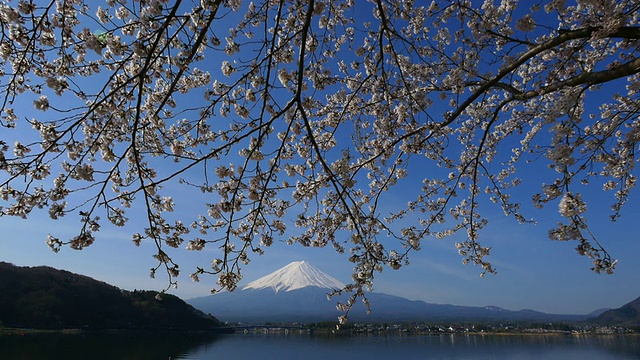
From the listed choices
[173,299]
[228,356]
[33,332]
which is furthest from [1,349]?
[173,299]

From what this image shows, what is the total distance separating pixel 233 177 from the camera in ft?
10.2

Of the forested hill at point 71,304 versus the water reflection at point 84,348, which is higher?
the forested hill at point 71,304

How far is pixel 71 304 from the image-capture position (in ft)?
165

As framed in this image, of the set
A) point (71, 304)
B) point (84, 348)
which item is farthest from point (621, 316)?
point (71, 304)

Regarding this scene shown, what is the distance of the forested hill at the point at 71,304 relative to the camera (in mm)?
46875

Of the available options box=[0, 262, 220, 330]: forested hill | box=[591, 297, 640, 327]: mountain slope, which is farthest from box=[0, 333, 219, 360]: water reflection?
box=[591, 297, 640, 327]: mountain slope

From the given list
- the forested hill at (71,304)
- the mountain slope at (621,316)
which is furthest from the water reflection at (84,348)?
the mountain slope at (621,316)

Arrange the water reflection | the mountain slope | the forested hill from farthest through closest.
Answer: the mountain slope < the forested hill < the water reflection

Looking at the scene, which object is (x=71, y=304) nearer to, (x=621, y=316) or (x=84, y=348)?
(x=84, y=348)

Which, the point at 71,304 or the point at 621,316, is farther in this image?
the point at 621,316

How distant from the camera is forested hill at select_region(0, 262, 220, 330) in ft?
154

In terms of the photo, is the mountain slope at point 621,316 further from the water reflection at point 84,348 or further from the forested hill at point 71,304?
the forested hill at point 71,304

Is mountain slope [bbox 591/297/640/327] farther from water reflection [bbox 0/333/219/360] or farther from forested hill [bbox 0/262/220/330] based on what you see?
forested hill [bbox 0/262/220/330]

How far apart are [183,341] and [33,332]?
17.8 meters
